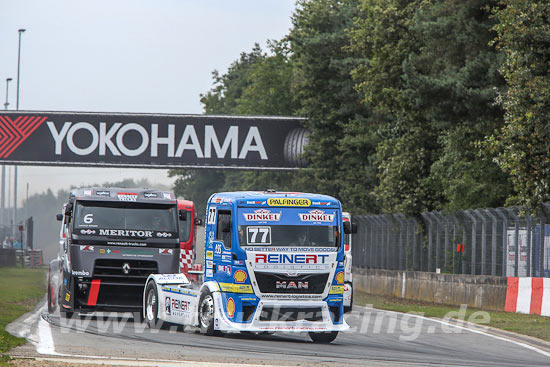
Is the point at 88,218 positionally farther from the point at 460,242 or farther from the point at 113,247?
the point at 460,242

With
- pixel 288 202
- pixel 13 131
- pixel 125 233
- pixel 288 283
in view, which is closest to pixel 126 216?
pixel 125 233

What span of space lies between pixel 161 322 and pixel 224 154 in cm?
3139

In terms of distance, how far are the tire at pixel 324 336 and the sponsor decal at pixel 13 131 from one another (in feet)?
116

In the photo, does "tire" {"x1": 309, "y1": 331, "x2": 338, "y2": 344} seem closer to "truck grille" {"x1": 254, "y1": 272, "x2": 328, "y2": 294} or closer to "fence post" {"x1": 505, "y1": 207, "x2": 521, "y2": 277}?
"truck grille" {"x1": 254, "y1": 272, "x2": 328, "y2": 294}

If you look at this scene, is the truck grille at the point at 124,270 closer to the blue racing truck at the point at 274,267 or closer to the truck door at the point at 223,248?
the blue racing truck at the point at 274,267

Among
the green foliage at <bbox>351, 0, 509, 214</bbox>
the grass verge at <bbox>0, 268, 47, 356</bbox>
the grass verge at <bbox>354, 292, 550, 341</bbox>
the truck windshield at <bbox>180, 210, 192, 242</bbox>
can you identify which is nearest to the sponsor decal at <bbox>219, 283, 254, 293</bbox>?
the grass verge at <bbox>0, 268, 47, 356</bbox>

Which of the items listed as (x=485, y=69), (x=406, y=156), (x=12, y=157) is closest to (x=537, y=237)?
(x=485, y=69)

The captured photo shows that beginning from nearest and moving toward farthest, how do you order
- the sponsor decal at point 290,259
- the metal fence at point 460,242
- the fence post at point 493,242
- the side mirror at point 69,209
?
the sponsor decal at point 290,259, the side mirror at point 69,209, the metal fence at point 460,242, the fence post at point 493,242

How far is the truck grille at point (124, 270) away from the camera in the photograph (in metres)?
22.2

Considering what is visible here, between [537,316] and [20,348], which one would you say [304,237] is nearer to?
[20,348]

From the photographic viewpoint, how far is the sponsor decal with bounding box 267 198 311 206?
18312 millimetres

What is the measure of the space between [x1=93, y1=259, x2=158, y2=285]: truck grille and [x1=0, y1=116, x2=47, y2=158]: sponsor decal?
30.5m

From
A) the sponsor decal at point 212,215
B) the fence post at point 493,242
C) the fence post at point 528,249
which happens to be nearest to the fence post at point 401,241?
the fence post at point 493,242

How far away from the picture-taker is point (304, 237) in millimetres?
18250
